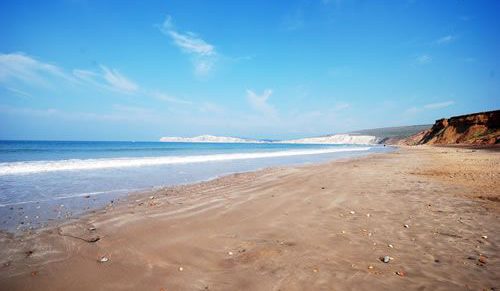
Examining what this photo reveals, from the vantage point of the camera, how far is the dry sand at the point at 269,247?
3350 millimetres

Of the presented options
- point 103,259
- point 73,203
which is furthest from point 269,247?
point 73,203

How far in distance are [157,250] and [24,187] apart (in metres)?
8.75

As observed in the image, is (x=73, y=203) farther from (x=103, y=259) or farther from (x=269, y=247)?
(x=269, y=247)

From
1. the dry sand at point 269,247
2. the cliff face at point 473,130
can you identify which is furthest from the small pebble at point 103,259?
the cliff face at point 473,130

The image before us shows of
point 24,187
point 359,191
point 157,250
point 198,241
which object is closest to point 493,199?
point 359,191

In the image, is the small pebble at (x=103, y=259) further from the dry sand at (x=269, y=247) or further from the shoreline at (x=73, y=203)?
the shoreline at (x=73, y=203)

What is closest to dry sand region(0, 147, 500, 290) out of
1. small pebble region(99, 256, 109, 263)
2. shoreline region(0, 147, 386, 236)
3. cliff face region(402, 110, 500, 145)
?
small pebble region(99, 256, 109, 263)

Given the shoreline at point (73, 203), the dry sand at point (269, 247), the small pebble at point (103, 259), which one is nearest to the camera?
the dry sand at point (269, 247)

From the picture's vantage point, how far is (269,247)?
14.3 feet

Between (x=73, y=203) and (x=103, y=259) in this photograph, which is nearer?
(x=103, y=259)

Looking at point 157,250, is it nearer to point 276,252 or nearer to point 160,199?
point 276,252

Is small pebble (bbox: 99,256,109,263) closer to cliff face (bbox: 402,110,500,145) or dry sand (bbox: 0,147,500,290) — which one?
dry sand (bbox: 0,147,500,290)

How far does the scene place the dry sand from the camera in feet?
11.0

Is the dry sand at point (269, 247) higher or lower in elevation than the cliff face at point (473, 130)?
lower
